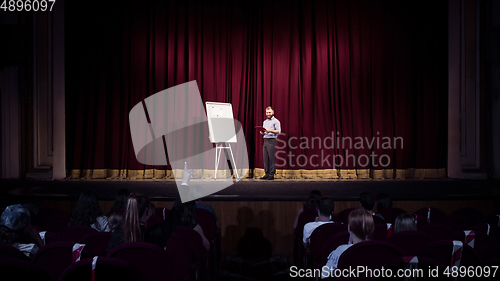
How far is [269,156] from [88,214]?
4322 millimetres

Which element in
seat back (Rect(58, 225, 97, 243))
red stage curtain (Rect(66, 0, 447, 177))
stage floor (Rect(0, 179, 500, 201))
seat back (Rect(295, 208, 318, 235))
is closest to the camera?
seat back (Rect(58, 225, 97, 243))

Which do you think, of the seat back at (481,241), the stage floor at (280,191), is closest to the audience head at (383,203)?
the stage floor at (280,191)

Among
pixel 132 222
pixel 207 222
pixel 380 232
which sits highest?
pixel 132 222

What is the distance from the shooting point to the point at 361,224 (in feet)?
6.47

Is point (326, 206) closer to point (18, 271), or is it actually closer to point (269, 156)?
point (18, 271)

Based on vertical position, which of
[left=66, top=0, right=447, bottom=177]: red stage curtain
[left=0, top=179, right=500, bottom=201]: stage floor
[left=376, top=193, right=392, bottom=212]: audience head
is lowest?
[left=0, top=179, right=500, bottom=201]: stage floor

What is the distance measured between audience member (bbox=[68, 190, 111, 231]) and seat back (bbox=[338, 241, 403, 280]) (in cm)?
203

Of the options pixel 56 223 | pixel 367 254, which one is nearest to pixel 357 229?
pixel 367 254

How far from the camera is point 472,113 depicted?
23.0ft

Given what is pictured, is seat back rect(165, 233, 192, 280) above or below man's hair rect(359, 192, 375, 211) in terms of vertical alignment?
below

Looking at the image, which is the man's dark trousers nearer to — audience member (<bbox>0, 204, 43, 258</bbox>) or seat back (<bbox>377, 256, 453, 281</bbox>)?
audience member (<bbox>0, 204, 43, 258</bbox>)

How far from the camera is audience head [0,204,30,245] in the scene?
1.96 meters

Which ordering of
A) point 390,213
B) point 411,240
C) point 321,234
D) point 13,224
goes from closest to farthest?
point 13,224 → point 411,240 → point 321,234 → point 390,213

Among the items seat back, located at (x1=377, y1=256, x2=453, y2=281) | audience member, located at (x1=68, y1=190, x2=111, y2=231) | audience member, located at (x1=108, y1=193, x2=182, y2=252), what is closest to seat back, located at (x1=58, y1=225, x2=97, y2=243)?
audience member, located at (x1=68, y1=190, x2=111, y2=231)
